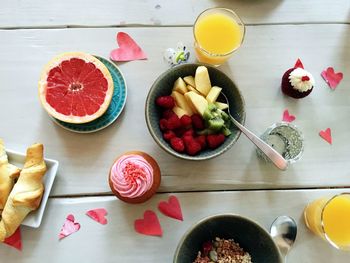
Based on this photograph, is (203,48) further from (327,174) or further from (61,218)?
(61,218)

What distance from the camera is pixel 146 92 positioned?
3.70 feet

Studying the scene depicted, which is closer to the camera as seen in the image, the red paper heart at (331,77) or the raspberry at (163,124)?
the raspberry at (163,124)

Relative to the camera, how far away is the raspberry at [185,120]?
1.02m

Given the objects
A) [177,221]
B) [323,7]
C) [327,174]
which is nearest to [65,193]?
[177,221]

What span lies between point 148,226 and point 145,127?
26 centimetres

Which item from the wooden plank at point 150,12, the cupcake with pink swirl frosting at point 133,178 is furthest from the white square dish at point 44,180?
the wooden plank at point 150,12

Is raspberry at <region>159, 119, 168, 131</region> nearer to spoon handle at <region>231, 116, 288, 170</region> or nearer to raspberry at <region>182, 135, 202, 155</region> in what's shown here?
raspberry at <region>182, 135, 202, 155</region>

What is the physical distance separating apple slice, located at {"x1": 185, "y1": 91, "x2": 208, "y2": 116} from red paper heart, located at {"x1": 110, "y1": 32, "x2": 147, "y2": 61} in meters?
0.20

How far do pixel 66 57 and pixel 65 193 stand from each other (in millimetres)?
342

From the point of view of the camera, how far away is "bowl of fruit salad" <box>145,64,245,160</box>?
1.01 m

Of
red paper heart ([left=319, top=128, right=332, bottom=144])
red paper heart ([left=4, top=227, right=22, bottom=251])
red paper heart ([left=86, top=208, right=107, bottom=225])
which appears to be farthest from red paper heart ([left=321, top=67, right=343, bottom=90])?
red paper heart ([left=4, top=227, right=22, bottom=251])

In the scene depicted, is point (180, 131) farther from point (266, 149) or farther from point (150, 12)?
point (150, 12)

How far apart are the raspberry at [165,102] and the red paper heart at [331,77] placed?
1.48ft

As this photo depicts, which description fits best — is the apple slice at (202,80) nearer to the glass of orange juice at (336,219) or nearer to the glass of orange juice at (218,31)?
the glass of orange juice at (218,31)
